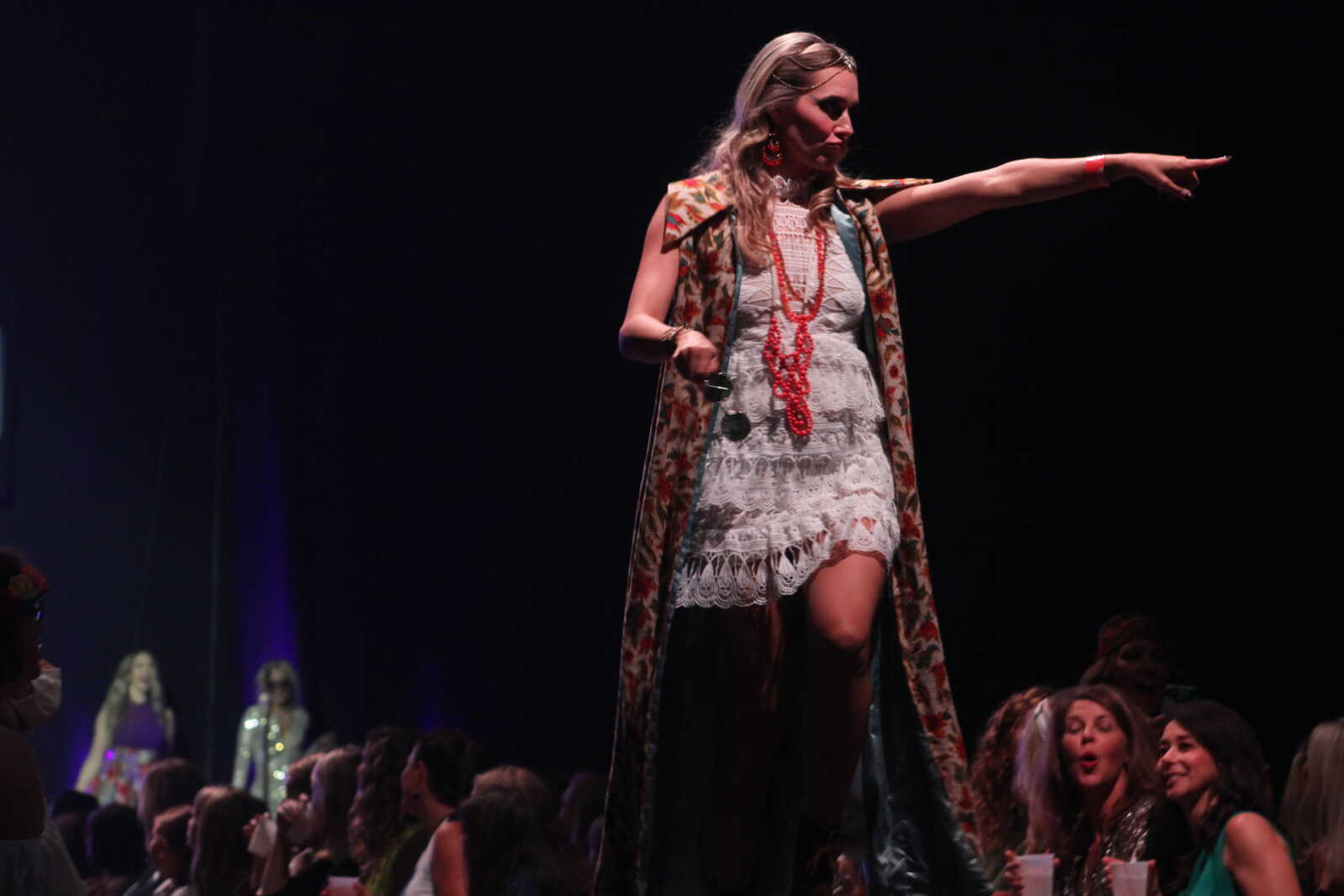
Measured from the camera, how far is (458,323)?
7.62m

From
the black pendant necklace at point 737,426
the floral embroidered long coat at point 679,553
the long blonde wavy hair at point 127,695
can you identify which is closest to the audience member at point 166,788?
the long blonde wavy hair at point 127,695

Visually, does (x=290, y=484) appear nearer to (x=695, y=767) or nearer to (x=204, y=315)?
(x=204, y=315)

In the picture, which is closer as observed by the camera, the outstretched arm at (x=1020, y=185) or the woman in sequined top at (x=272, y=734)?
the outstretched arm at (x=1020, y=185)

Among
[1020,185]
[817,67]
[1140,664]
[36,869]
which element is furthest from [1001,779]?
[36,869]

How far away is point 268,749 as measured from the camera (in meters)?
8.93

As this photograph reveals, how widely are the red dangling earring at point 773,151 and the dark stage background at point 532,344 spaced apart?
2.03m

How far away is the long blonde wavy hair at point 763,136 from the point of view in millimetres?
3168

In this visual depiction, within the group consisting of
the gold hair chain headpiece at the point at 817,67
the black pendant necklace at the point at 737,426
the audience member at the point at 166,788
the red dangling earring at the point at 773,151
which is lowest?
the audience member at the point at 166,788

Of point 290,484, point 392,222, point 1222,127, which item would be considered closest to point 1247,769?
point 1222,127

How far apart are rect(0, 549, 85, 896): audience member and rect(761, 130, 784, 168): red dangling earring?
1652mm

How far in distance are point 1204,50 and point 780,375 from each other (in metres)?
2.37

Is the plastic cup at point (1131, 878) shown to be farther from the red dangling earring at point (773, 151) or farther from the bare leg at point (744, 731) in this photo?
the red dangling earring at point (773, 151)

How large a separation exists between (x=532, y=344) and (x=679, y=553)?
13.7ft

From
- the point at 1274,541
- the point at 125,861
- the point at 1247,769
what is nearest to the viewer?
the point at 1247,769
